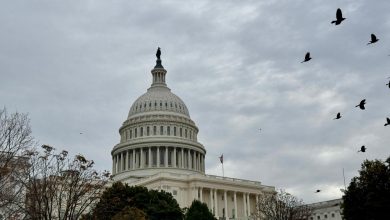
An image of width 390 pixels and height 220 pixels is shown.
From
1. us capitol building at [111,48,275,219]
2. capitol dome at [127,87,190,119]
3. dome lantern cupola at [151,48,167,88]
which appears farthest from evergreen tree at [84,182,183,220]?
dome lantern cupola at [151,48,167,88]

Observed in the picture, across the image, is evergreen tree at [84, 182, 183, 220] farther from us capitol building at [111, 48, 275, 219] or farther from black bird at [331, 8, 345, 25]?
black bird at [331, 8, 345, 25]

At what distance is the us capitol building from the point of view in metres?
139

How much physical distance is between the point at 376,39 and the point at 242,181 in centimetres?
12609

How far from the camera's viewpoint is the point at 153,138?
157750mm

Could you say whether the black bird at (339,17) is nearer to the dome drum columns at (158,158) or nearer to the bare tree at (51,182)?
the bare tree at (51,182)

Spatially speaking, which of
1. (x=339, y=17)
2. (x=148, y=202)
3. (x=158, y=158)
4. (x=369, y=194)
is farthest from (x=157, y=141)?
(x=339, y=17)

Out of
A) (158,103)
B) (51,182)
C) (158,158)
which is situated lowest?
(51,182)

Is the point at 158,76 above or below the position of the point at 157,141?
above

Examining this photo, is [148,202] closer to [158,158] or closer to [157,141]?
[158,158]

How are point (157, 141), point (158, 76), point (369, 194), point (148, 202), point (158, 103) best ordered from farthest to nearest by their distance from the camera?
point (158, 76) < point (158, 103) < point (157, 141) < point (148, 202) < point (369, 194)

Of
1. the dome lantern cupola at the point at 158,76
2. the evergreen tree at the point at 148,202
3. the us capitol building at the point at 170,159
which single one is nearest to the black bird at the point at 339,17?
the evergreen tree at the point at 148,202

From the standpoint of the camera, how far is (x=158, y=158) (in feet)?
511

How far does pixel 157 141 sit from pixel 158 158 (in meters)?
4.60

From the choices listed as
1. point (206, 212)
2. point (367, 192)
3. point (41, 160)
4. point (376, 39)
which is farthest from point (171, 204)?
point (376, 39)
